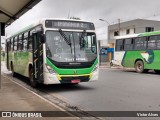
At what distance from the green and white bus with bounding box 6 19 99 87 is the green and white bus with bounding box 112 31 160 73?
9.82m

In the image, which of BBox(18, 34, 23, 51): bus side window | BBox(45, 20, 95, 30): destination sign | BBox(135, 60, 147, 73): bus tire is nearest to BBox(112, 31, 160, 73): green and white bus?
BBox(135, 60, 147, 73): bus tire

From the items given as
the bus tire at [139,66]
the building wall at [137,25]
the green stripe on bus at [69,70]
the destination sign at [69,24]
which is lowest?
the bus tire at [139,66]

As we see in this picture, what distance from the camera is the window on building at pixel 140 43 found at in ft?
75.4

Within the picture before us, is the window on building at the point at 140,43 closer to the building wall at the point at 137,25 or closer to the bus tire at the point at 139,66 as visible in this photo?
the bus tire at the point at 139,66

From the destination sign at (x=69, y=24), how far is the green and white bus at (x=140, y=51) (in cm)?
976

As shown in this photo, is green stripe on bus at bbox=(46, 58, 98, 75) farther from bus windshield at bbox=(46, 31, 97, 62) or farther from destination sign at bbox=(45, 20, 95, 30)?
destination sign at bbox=(45, 20, 95, 30)

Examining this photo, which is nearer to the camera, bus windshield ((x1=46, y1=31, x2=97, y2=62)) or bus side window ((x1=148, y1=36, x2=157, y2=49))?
bus windshield ((x1=46, y1=31, x2=97, y2=62))

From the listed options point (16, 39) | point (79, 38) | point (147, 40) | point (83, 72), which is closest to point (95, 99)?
point (83, 72)

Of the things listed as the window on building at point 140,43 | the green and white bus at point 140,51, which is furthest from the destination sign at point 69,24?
the window on building at point 140,43

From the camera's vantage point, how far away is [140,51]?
23500 millimetres

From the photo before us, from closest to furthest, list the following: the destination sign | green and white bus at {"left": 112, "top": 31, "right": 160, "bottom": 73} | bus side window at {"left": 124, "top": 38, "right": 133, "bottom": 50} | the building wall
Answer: the destination sign < green and white bus at {"left": 112, "top": 31, "right": 160, "bottom": 73} < bus side window at {"left": 124, "top": 38, "right": 133, "bottom": 50} < the building wall

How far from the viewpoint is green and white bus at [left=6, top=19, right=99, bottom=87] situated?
1217cm

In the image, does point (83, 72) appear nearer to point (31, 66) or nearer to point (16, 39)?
point (31, 66)

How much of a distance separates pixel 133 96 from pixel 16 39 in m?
10.2
